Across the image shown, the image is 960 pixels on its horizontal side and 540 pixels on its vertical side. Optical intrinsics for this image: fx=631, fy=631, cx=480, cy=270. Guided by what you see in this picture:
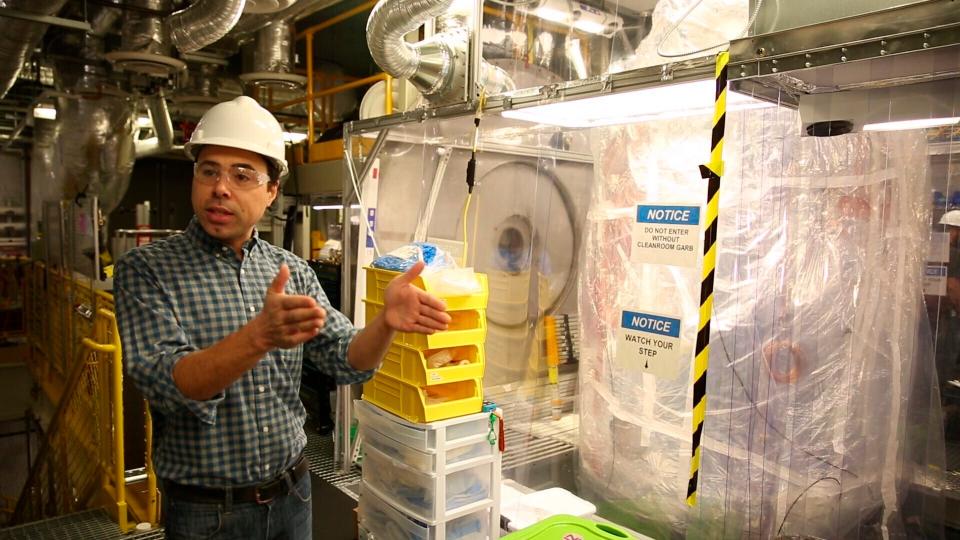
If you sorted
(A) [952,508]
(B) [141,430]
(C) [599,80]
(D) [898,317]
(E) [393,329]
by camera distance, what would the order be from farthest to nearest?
(B) [141,430] → (C) [599,80] → (D) [898,317] → (A) [952,508] → (E) [393,329]

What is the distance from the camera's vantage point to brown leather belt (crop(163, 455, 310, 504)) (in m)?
1.76

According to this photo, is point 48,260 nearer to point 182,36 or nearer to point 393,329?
point 182,36

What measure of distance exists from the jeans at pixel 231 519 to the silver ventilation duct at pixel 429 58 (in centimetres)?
231

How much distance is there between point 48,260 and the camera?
324 inches

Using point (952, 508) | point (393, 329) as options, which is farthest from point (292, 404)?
point (952, 508)

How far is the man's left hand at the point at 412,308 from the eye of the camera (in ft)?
5.82

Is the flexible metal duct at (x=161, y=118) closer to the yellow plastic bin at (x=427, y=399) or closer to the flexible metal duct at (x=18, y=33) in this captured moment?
the flexible metal duct at (x=18, y=33)

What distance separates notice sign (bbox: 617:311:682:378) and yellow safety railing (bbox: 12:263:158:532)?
276cm

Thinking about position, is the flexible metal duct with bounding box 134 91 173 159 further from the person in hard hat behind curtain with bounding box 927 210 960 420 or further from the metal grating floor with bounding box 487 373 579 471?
the person in hard hat behind curtain with bounding box 927 210 960 420

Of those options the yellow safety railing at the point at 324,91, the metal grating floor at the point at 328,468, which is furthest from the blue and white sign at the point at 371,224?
the metal grating floor at the point at 328,468

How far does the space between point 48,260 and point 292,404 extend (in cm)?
808

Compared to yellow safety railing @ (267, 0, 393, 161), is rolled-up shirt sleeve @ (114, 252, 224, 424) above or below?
below

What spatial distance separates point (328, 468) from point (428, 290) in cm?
216

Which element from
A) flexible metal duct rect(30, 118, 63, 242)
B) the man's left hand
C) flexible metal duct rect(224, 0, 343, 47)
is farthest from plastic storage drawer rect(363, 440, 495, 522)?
flexible metal duct rect(30, 118, 63, 242)
